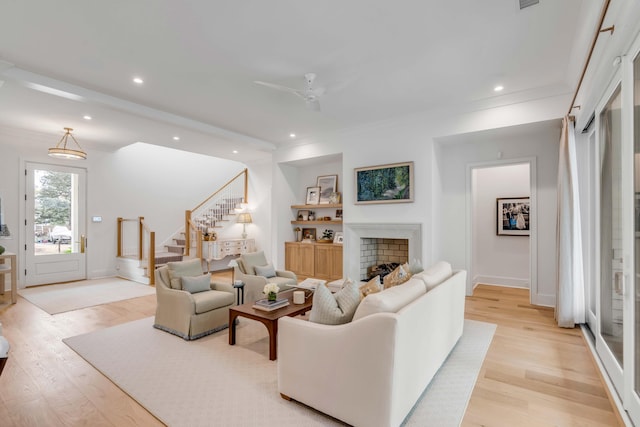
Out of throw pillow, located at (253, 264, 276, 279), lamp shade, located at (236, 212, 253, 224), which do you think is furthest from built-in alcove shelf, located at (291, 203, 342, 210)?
throw pillow, located at (253, 264, 276, 279)

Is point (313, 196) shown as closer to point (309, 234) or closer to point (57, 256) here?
point (309, 234)

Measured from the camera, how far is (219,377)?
271 centimetres

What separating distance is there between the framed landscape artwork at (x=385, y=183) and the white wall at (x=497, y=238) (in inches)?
63.2

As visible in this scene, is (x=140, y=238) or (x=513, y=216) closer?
(x=513, y=216)

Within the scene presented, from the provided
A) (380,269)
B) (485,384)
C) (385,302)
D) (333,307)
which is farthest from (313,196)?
(385,302)

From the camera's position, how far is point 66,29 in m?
2.88

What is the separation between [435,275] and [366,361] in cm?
143

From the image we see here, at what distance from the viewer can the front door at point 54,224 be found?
638 centimetres

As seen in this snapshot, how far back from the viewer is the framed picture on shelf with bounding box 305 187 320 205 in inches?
288

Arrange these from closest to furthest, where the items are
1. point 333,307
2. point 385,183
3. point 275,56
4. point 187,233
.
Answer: point 333,307
point 275,56
point 385,183
point 187,233

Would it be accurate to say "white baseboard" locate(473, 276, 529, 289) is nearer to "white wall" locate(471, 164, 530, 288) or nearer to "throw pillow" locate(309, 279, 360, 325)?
"white wall" locate(471, 164, 530, 288)

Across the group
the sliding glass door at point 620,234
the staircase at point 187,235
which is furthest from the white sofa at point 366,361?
the staircase at point 187,235

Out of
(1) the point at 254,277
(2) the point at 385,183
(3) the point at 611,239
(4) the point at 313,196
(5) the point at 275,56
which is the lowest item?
(1) the point at 254,277

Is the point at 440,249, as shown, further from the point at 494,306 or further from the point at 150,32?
the point at 150,32
